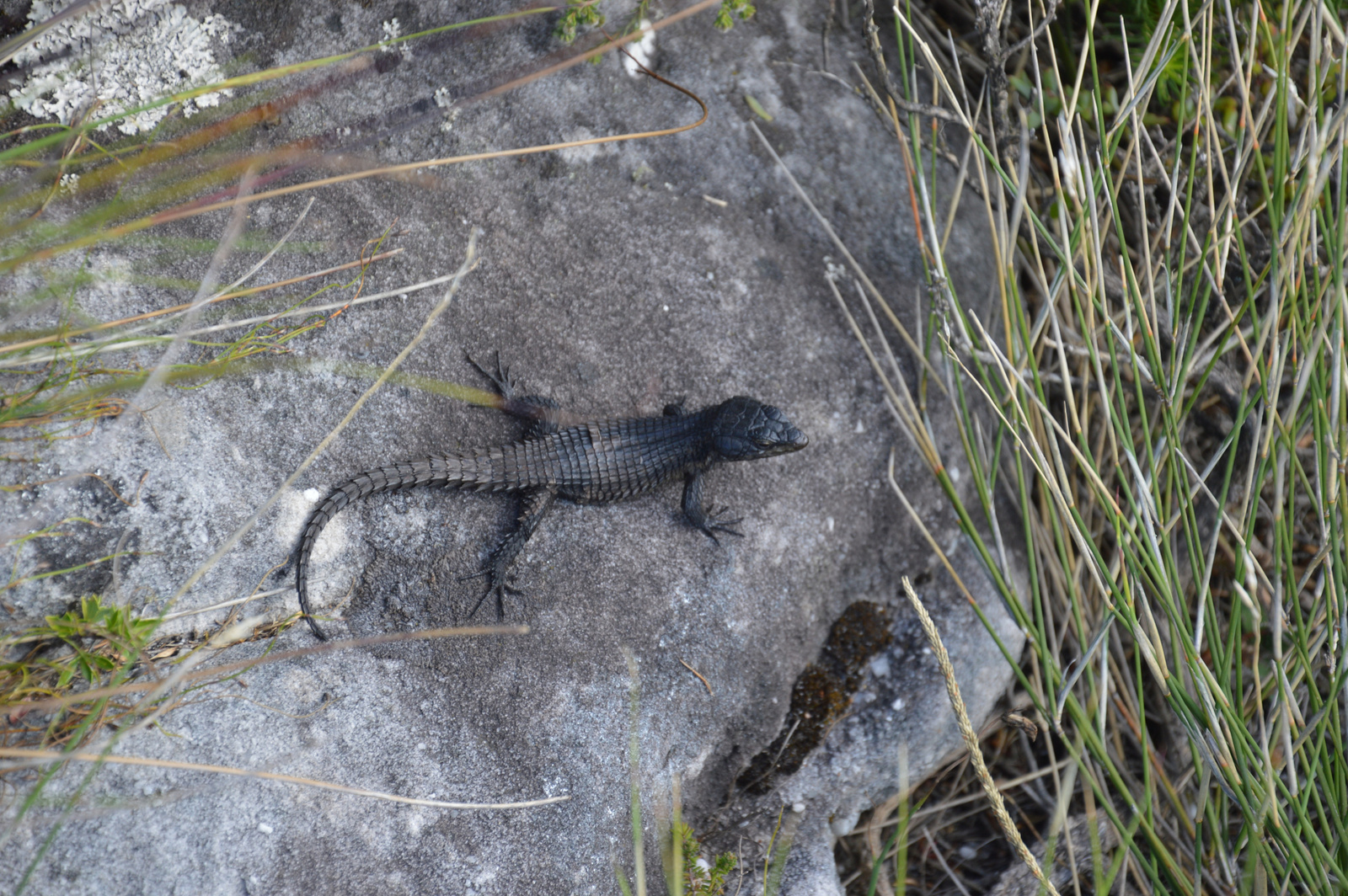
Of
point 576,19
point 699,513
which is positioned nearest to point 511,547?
point 699,513

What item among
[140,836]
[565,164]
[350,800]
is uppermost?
[565,164]

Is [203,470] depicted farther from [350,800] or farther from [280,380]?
[350,800]

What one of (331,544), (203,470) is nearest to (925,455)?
(331,544)

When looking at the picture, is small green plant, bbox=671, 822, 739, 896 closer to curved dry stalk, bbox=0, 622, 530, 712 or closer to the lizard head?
curved dry stalk, bbox=0, 622, 530, 712

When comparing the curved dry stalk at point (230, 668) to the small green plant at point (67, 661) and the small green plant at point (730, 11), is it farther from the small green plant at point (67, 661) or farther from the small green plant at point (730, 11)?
the small green plant at point (730, 11)

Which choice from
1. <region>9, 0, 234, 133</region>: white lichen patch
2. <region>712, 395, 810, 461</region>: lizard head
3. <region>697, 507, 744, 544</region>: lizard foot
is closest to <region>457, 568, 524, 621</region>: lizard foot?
<region>697, 507, 744, 544</region>: lizard foot

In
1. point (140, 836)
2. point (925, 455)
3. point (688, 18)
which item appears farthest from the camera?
point (688, 18)

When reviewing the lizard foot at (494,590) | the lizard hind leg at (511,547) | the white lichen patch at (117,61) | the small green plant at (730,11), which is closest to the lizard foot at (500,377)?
the lizard hind leg at (511,547)
